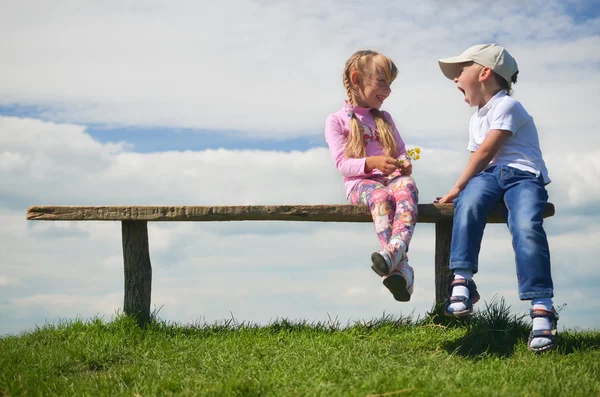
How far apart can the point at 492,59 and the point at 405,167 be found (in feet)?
3.65

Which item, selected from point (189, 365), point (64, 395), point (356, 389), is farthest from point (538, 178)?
point (64, 395)

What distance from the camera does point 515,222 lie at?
523cm

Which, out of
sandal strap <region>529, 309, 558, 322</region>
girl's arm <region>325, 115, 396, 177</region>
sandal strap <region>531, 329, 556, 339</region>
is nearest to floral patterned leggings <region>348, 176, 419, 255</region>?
girl's arm <region>325, 115, 396, 177</region>

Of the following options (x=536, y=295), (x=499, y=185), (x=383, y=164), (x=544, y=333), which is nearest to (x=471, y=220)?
(x=499, y=185)

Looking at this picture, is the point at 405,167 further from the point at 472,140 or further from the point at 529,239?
the point at 529,239

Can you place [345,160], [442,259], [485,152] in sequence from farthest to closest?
[442,259], [345,160], [485,152]

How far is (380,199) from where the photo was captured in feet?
18.1

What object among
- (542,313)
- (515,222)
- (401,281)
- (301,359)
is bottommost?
(301,359)

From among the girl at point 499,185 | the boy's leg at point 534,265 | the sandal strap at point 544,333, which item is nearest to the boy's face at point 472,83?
the girl at point 499,185

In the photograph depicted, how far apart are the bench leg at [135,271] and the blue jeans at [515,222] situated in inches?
113

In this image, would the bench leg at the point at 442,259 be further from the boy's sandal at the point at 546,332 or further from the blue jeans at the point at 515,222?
the boy's sandal at the point at 546,332

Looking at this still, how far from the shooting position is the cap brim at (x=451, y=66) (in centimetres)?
581

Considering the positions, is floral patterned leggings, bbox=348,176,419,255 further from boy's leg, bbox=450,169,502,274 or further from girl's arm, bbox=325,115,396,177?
boy's leg, bbox=450,169,502,274

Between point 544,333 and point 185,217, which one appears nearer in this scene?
point 544,333
